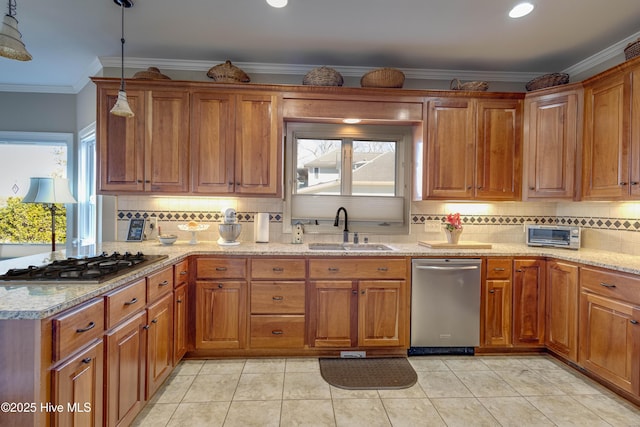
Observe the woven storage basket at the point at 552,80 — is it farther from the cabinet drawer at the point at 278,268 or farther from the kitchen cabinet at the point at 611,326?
the cabinet drawer at the point at 278,268

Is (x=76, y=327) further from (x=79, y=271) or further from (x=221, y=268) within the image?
(x=221, y=268)

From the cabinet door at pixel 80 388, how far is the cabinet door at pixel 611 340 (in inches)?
121

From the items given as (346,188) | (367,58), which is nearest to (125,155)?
(346,188)

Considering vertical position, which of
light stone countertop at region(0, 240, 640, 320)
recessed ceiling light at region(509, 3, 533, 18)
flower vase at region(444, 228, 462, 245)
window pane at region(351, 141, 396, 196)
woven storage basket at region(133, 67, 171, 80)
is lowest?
light stone countertop at region(0, 240, 640, 320)

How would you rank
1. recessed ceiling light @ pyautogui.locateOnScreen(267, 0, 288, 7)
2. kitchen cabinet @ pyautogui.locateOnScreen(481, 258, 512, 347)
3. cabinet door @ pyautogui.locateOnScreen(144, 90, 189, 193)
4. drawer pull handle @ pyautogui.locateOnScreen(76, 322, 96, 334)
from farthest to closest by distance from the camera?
1. cabinet door @ pyautogui.locateOnScreen(144, 90, 189, 193)
2. kitchen cabinet @ pyautogui.locateOnScreen(481, 258, 512, 347)
3. recessed ceiling light @ pyautogui.locateOnScreen(267, 0, 288, 7)
4. drawer pull handle @ pyautogui.locateOnScreen(76, 322, 96, 334)

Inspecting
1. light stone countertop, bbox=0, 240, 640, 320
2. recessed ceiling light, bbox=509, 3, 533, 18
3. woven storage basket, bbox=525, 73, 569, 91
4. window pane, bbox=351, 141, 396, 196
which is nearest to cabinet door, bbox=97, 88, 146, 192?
light stone countertop, bbox=0, 240, 640, 320

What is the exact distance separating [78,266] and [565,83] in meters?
4.12

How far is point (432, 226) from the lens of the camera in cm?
339

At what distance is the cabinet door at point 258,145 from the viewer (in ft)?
9.61

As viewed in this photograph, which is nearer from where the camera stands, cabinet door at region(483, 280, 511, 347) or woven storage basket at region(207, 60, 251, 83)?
cabinet door at region(483, 280, 511, 347)

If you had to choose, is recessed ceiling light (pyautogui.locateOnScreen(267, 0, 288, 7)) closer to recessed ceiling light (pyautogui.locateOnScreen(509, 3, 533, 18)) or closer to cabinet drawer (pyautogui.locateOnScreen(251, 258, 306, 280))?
recessed ceiling light (pyautogui.locateOnScreen(509, 3, 533, 18))

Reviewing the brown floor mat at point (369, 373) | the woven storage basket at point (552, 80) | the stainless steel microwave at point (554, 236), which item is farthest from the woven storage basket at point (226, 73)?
the stainless steel microwave at point (554, 236)

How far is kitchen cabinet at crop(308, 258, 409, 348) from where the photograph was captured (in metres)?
2.71

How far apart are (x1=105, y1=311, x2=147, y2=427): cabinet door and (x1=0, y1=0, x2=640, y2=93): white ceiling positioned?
223 cm
